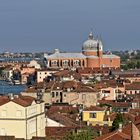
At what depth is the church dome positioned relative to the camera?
93875 mm

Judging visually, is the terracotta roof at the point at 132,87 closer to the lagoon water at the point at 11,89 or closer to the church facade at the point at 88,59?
the lagoon water at the point at 11,89

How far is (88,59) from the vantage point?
96.6 meters

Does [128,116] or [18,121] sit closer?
[18,121]

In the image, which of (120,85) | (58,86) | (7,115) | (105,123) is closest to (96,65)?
(120,85)

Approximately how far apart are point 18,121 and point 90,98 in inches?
745

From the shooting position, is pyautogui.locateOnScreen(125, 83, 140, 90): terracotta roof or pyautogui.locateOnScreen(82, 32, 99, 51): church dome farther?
pyautogui.locateOnScreen(82, 32, 99, 51): church dome

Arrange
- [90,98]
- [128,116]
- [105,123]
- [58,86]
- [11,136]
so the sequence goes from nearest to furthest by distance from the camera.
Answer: [11,136], [128,116], [105,123], [90,98], [58,86]

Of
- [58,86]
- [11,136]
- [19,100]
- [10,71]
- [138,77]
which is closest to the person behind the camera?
[11,136]

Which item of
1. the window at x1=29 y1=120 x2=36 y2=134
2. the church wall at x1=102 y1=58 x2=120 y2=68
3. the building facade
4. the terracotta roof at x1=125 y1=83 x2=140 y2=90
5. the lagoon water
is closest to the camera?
the building facade

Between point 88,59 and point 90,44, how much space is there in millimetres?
3237

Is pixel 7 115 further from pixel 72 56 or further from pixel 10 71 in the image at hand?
pixel 10 71

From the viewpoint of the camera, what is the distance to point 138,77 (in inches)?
2842

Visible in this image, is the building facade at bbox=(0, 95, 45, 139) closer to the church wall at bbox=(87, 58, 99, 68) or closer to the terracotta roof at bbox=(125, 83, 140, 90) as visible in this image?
the terracotta roof at bbox=(125, 83, 140, 90)

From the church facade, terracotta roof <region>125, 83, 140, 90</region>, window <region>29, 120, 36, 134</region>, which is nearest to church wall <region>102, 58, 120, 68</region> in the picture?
the church facade
